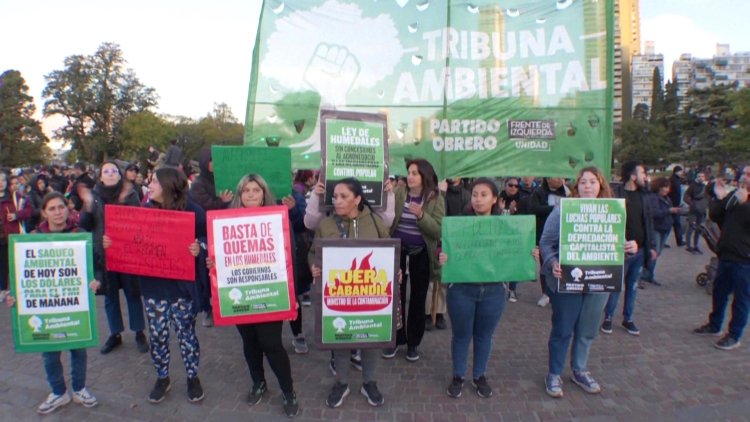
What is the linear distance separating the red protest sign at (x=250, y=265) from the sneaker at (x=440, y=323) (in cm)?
284

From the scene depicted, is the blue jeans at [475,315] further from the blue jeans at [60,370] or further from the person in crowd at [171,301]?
the blue jeans at [60,370]

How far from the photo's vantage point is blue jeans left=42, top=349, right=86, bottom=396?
12.5 ft

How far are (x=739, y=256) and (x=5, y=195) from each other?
9.91 meters

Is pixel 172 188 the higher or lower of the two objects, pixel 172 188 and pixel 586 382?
the higher

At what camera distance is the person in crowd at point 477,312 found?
396 centimetres

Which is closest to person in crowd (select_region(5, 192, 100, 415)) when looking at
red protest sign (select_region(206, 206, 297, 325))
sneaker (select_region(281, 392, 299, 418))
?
red protest sign (select_region(206, 206, 297, 325))

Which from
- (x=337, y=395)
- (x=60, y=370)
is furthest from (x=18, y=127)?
(x=337, y=395)

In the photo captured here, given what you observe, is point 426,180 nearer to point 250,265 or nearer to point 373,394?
point 250,265

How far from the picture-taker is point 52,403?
3.88 meters

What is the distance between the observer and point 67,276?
3715 mm

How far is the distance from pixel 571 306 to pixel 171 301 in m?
3.51

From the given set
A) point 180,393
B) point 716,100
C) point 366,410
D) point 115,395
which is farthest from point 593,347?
point 716,100

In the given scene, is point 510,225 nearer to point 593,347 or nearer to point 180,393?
point 593,347

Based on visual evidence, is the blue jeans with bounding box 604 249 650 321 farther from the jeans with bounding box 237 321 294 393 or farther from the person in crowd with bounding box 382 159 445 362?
the jeans with bounding box 237 321 294 393
